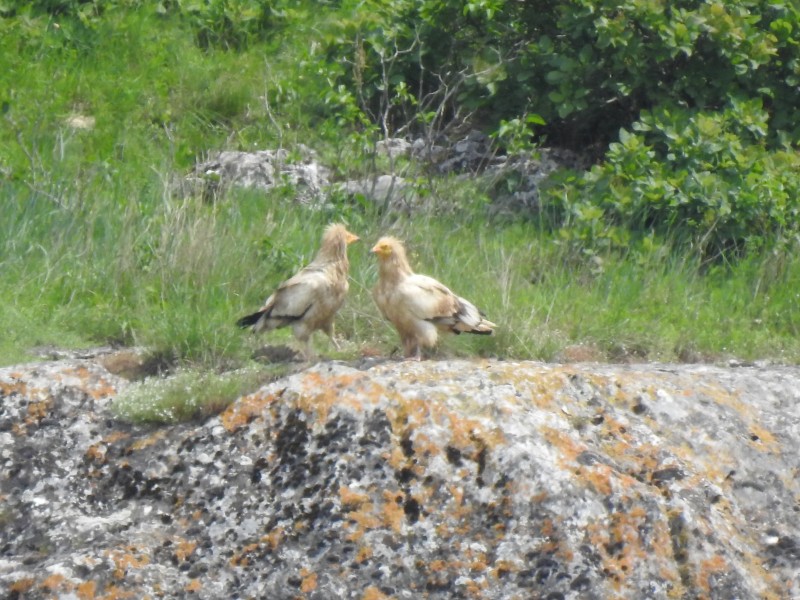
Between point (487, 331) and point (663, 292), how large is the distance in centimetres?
197

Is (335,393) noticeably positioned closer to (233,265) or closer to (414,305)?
(414,305)

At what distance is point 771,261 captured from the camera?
8.69 m

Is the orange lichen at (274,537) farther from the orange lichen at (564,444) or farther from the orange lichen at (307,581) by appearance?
the orange lichen at (564,444)

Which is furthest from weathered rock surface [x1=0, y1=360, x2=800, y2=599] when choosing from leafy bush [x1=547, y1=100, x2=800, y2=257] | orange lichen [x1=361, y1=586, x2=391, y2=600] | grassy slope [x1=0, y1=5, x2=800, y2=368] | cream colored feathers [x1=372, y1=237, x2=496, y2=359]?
leafy bush [x1=547, y1=100, x2=800, y2=257]

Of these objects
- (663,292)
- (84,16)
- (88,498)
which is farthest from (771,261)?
(84,16)

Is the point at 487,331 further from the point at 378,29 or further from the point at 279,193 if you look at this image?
the point at 378,29

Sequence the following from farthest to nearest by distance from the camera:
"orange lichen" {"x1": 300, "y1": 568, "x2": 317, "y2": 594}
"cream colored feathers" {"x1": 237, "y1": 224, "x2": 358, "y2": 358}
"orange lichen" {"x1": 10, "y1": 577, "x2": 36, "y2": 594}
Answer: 1. "cream colored feathers" {"x1": 237, "y1": 224, "x2": 358, "y2": 358}
2. "orange lichen" {"x1": 300, "y1": 568, "x2": 317, "y2": 594}
3. "orange lichen" {"x1": 10, "y1": 577, "x2": 36, "y2": 594}

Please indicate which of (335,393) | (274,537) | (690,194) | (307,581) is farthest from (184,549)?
(690,194)

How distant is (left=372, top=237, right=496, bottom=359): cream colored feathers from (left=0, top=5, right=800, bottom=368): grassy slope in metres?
0.44

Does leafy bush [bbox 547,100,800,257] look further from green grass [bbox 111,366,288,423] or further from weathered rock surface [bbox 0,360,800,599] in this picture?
green grass [bbox 111,366,288,423]

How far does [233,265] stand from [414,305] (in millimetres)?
1774

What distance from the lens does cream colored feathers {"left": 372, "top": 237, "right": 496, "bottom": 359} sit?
634 cm

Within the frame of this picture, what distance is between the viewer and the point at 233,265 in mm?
7727

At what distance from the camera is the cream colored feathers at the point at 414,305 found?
20.8ft
